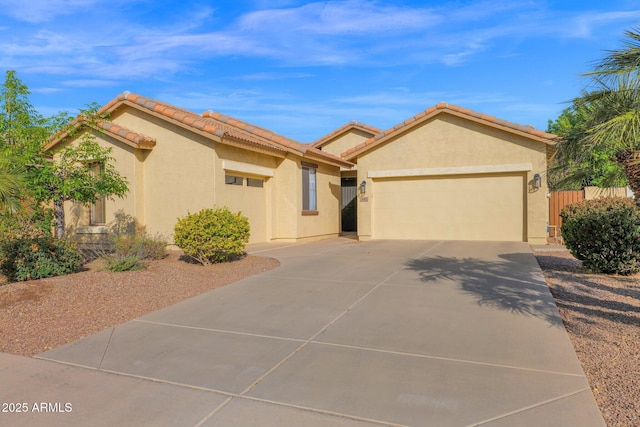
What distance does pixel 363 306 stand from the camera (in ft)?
21.6

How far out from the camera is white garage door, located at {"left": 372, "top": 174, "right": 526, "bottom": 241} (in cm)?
1499

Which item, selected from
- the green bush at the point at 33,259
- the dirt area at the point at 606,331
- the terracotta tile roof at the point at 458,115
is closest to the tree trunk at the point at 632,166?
the dirt area at the point at 606,331

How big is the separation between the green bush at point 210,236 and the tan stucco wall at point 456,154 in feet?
24.7

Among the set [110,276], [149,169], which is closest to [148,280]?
[110,276]

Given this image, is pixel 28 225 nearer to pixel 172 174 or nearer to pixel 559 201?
pixel 172 174

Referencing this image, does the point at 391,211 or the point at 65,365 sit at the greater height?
the point at 391,211

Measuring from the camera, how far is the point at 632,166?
19.7 ft

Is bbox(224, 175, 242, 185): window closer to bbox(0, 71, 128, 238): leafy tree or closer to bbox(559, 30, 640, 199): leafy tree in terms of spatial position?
bbox(0, 71, 128, 238): leafy tree

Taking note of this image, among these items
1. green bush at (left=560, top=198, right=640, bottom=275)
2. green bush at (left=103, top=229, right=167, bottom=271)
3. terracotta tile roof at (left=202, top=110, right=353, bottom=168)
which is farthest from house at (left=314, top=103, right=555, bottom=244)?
green bush at (left=103, top=229, right=167, bottom=271)

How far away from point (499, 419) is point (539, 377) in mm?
1002

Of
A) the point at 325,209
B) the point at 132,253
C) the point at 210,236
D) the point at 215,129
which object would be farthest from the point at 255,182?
the point at 132,253

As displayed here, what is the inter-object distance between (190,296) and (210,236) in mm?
2601

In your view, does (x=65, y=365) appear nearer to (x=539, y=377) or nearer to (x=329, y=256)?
(x=539, y=377)

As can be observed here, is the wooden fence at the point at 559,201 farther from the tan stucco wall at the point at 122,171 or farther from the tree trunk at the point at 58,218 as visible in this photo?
the tree trunk at the point at 58,218
